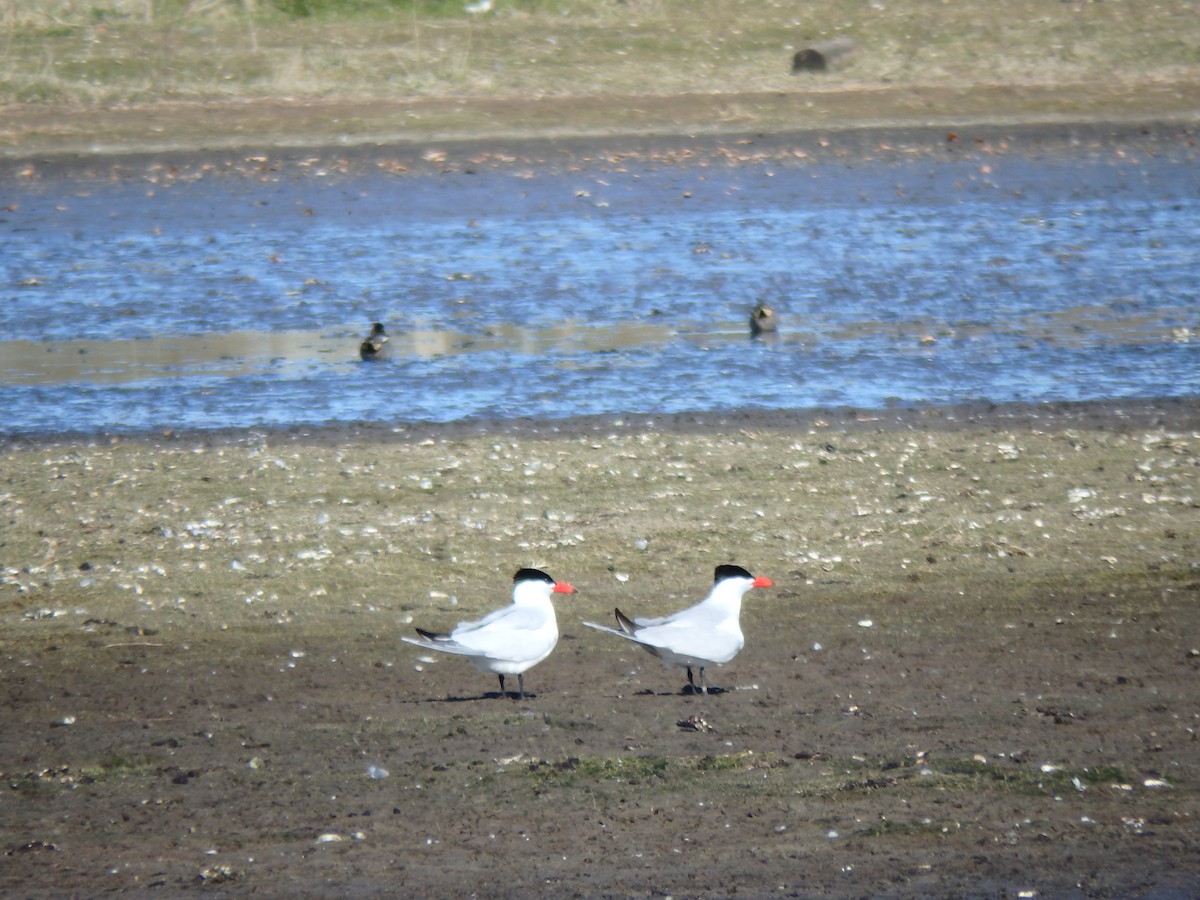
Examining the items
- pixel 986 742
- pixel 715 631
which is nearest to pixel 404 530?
pixel 715 631

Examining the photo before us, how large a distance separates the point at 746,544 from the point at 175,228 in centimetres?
1178

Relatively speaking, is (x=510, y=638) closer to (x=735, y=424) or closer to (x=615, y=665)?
(x=615, y=665)

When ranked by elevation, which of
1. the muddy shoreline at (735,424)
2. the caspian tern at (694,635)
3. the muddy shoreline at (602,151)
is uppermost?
the muddy shoreline at (602,151)

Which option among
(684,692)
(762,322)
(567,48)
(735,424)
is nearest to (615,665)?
(684,692)

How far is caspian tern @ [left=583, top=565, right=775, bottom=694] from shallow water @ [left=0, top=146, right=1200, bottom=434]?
15.4ft

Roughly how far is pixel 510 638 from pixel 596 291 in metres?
9.03

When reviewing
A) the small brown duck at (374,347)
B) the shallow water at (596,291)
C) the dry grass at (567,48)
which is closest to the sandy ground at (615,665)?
the shallow water at (596,291)

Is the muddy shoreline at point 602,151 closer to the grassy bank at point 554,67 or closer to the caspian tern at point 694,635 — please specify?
the grassy bank at point 554,67

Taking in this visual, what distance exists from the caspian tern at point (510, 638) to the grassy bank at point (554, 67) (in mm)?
15982

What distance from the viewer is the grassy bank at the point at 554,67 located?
2272 cm

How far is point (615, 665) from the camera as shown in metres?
7.40

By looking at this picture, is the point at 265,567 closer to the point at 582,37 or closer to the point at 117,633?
the point at 117,633

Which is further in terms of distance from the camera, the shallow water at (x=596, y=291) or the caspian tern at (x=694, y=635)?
the shallow water at (x=596, y=291)

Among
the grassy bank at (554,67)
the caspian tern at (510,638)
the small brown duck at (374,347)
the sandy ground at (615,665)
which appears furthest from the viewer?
the grassy bank at (554,67)
